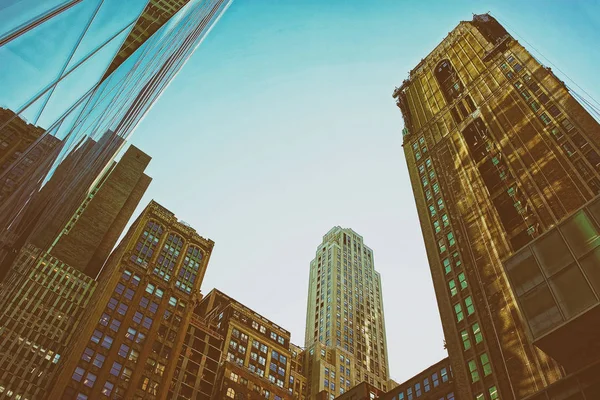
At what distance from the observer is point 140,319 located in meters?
85.6

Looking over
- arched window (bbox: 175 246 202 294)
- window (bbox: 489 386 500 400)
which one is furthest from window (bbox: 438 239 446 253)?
arched window (bbox: 175 246 202 294)

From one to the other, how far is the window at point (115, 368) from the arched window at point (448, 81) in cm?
7110

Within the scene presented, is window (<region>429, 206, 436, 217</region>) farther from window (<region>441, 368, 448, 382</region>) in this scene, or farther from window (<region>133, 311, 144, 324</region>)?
window (<region>133, 311, 144, 324</region>)

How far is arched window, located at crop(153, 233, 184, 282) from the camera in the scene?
97831 millimetres

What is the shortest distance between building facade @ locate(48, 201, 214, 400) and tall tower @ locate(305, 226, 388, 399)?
3888cm

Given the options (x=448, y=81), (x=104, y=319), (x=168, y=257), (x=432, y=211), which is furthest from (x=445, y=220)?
(x=168, y=257)

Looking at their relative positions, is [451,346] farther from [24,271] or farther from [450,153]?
[24,271]

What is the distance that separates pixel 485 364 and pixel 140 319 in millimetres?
62444

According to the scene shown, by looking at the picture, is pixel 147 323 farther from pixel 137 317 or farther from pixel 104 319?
pixel 104 319

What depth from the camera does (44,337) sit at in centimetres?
8150

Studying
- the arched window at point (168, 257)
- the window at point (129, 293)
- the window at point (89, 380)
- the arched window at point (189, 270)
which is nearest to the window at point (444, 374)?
the window at point (89, 380)

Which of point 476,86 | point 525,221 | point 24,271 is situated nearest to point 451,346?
point 525,221

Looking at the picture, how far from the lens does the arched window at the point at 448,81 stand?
80338mm

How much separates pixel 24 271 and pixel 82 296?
1221 cm
